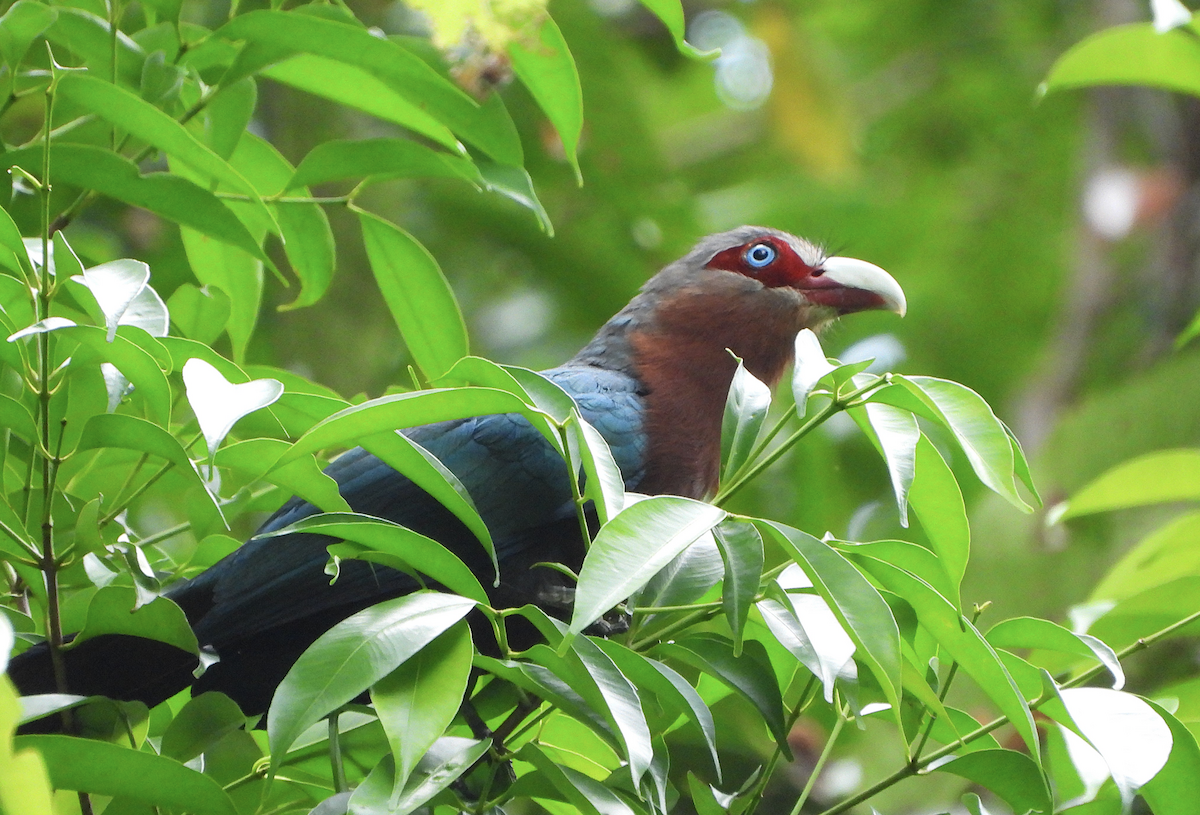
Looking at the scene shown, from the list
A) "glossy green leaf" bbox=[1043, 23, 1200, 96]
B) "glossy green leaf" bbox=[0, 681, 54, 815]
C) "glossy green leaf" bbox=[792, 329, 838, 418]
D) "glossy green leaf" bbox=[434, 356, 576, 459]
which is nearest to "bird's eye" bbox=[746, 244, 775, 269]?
"glossy green leaf" bbox=[1043, 23, 1200, 96]

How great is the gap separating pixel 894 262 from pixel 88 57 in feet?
17.2

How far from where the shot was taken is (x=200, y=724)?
7.02 feet

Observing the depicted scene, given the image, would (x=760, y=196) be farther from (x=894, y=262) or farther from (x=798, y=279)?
(x=798, y=279)

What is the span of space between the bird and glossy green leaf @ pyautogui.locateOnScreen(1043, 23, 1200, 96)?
746 mm

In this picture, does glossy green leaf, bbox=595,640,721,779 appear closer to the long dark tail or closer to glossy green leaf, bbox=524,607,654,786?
glossy green leaf, bbox=524,607,654,786

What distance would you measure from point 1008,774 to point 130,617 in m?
1.40

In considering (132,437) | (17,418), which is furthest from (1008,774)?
(17,418)

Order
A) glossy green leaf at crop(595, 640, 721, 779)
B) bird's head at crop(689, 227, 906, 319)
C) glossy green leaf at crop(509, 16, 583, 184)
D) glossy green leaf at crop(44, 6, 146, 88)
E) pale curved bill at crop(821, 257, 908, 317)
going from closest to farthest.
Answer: glossy green leaf at crop(595, 640, 721, 779) → glossy green leaf at crop(44, 6, 146, 88) → glossy green leaf at crop(509, 16, 583, 184) → pale curved bill at crop(821, 257, 908, 317) → bird's head at crop(689, 227, 906, 319)

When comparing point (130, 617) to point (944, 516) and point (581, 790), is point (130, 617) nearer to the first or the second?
point (581, 790)

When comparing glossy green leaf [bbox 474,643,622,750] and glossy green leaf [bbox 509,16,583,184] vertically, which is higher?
glossy green leaf [bbox 509,16,583,184]

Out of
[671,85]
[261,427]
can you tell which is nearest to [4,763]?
[261,427]

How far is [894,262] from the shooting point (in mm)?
7023

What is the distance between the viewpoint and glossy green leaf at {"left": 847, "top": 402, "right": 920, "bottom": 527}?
1753 millimetres

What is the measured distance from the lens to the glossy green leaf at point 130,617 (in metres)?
2.00
